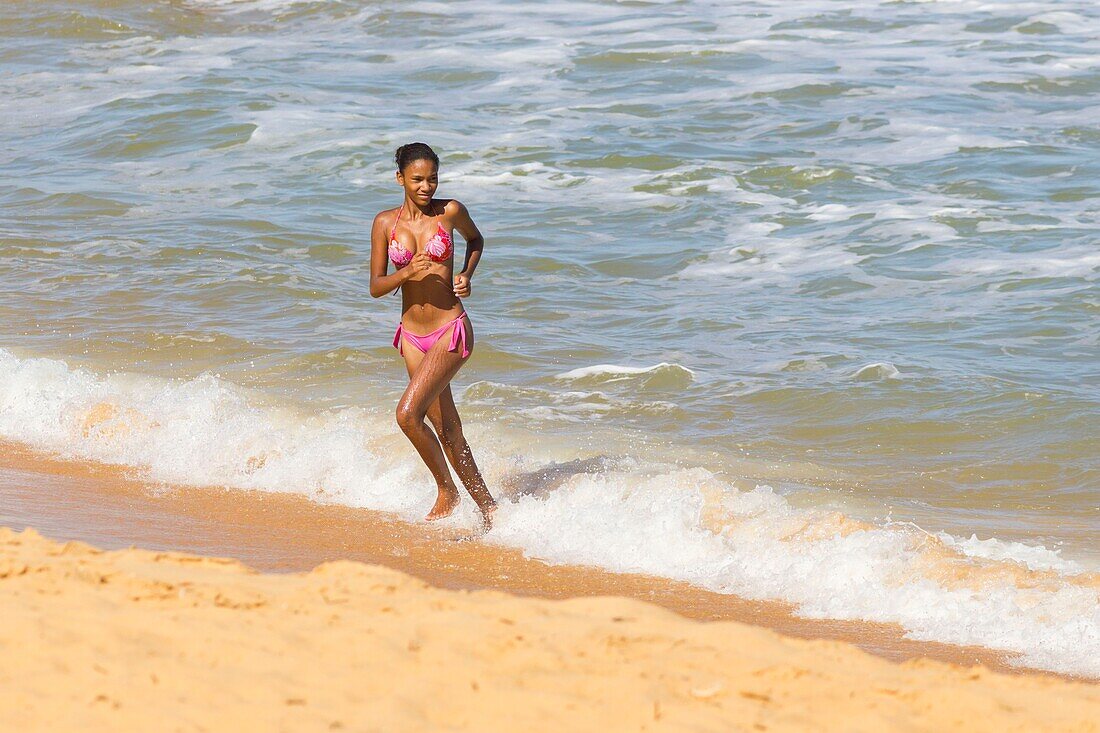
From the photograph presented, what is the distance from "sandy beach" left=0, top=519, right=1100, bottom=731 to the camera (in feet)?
11.2

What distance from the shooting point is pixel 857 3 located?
25.1 m

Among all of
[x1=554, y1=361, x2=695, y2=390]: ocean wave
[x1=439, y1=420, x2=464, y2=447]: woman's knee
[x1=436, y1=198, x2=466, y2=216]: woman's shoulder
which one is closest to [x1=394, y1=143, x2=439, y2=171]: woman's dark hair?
[x1=436, y1=198, x2=466, y2=216]: woman's shoulder

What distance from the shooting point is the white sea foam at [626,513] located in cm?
578

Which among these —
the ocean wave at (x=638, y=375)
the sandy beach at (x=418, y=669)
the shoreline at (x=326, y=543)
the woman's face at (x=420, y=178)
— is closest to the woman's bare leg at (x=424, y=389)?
the shoreline at (x=326, y=543)

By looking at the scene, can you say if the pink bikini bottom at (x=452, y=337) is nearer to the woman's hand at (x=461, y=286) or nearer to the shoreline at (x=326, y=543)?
the woman's hand at (x=461, y=286)

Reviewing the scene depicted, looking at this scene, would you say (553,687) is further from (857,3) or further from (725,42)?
(857,3)

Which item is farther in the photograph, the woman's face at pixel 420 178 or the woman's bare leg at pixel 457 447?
the woman's bare leg at pixel 457 447

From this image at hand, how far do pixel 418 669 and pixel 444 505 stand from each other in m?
Result: 3.04

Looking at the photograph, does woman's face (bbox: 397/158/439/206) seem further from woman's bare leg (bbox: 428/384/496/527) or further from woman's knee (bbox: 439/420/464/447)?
woman's knee (bbox: 439/420/464/447)

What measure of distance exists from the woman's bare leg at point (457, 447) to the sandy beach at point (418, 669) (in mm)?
2036

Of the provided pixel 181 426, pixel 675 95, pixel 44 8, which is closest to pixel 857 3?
pixel 675 95

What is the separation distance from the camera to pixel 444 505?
22.0 feet

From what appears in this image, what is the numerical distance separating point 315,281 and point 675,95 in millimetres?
8917

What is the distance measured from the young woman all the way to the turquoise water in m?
0.92
